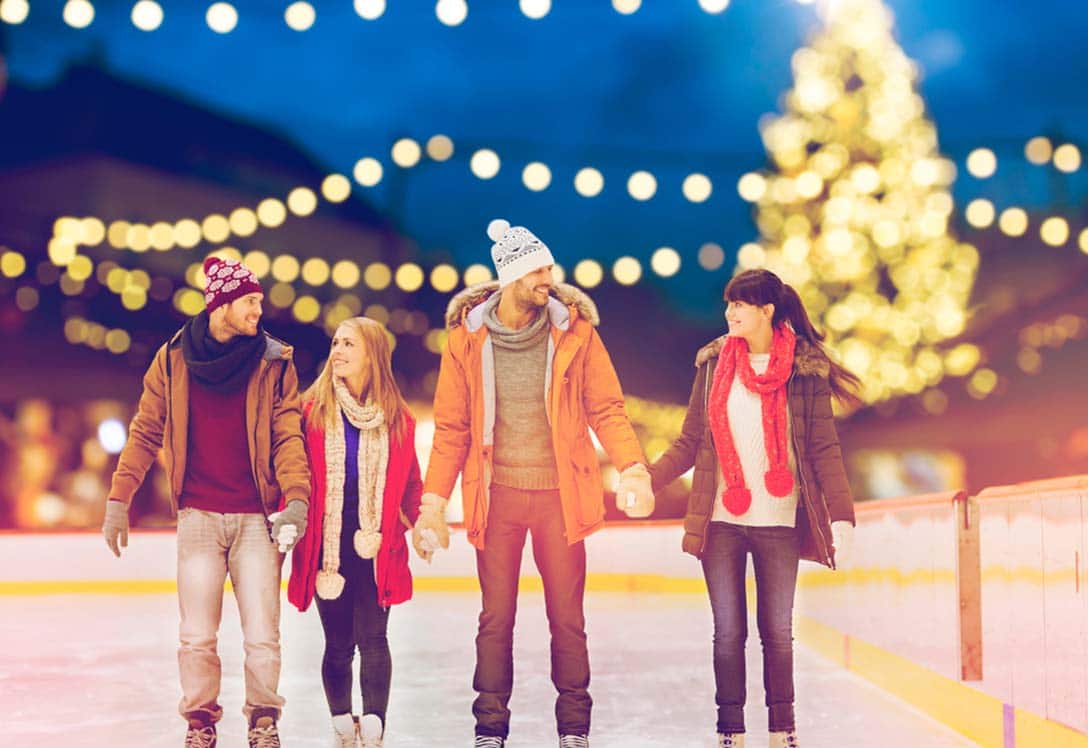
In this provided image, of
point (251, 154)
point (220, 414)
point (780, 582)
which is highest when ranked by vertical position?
point (251, 154)

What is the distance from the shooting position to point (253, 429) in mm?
4980

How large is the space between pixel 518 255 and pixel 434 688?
3119mm

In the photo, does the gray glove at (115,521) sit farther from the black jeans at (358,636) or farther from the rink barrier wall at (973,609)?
the rink barrier wall at (973,609)

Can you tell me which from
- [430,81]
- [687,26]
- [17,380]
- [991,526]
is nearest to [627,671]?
[991,526]

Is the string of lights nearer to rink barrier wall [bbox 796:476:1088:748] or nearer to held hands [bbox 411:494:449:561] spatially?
rink barrier wall [bbox 796:476:1088:748]

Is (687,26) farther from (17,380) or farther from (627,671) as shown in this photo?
(627,671)

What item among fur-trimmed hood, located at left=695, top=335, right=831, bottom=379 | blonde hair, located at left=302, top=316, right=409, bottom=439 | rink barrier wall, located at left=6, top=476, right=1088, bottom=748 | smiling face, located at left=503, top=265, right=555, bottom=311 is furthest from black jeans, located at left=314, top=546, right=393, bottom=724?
rink barrier wall, located at left=6, top=476, right=1088, bottom=748

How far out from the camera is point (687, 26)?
39625 mm

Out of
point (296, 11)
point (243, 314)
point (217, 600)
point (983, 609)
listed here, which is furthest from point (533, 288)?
point (296, 11)

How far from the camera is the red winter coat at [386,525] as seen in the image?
16.4 ft

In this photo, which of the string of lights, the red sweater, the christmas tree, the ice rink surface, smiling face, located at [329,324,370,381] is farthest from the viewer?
the christmas tree

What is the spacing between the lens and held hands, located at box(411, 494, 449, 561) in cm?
493

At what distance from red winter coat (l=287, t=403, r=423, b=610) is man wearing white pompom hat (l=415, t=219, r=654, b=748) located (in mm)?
142

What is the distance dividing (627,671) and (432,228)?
1536 cm
